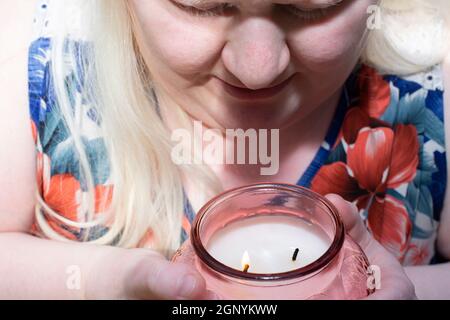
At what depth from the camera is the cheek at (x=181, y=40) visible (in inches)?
20.8

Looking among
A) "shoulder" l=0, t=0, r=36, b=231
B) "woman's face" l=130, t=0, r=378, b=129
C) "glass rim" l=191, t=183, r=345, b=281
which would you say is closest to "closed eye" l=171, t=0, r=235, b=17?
"woman's face" l=130, t=0, r=378, b=129

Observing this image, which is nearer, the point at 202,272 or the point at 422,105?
the point at 202,272

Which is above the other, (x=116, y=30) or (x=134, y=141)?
(x=116, y=30)

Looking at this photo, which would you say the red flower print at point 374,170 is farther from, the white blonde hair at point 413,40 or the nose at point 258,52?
the nose at point 258,52

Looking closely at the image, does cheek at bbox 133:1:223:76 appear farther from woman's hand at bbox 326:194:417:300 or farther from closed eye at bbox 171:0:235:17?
woman's hand at bbox 326:194:417:300

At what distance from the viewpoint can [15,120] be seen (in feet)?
2.34

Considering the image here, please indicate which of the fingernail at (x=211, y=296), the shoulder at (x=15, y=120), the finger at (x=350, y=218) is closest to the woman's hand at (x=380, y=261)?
the finger at (x=350, y=218)

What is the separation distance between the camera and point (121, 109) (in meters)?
0.70

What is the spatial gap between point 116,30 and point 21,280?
299 millimetres

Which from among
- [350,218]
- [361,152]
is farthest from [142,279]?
Result: [361,152]

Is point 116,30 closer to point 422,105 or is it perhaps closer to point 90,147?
point 90,147

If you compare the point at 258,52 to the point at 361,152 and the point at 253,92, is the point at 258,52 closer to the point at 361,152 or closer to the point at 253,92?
the point at 253,92
